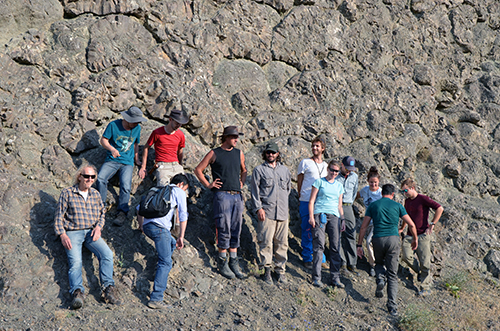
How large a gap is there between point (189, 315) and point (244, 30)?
7902 millimetres

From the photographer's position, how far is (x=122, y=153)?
7363 mm

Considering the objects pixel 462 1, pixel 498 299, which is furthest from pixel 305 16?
pixel 498 299

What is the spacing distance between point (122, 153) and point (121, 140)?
0.81 ft

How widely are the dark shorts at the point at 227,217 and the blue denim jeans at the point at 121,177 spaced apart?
1.69 meters

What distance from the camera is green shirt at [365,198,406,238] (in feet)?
23.5

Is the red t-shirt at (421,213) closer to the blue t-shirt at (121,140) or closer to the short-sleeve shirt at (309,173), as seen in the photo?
the short-sleeve shirt at (309,173)

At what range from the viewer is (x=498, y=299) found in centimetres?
842

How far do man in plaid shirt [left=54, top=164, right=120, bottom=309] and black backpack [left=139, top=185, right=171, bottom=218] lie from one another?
755mm

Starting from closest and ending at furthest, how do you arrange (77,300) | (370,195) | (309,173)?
(77,300), (309,173), (370,195)

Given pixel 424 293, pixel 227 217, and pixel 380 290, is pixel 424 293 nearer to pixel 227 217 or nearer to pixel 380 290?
pixel 380 290

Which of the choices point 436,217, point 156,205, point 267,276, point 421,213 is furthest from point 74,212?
point 436,217

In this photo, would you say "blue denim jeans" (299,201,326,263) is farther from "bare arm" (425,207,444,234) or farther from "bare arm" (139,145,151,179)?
"bare arm" (139,145,151,179)

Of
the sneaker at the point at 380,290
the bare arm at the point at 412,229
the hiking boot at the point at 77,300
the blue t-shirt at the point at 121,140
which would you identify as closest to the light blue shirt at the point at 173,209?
the hiking boot at the point at 77,300

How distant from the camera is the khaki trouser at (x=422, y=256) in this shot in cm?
813
